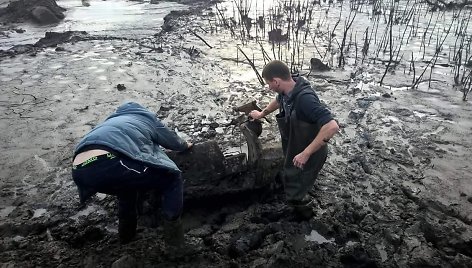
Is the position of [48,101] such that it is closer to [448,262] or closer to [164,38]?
[164,38]

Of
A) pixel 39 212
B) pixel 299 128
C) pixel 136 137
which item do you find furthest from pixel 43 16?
pixel 299 128

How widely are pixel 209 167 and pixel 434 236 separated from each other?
203 cm

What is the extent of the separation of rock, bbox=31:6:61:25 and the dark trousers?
39.9 feet

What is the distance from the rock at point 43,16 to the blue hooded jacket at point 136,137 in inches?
466

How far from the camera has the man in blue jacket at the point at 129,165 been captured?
7.95ft

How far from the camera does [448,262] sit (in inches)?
111

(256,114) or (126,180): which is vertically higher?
(256,114)

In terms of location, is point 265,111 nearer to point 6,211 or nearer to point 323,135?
point 323,135

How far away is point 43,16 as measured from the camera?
1263cm

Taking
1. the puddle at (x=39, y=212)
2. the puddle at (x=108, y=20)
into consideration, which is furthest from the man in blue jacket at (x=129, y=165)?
the puddle at (x=108, y=20)

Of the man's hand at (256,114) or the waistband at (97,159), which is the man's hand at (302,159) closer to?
the man's hand at (256,114)

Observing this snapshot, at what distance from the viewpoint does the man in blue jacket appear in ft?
7.95

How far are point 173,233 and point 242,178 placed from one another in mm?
918

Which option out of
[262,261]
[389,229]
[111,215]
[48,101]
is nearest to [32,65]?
[48,101]
